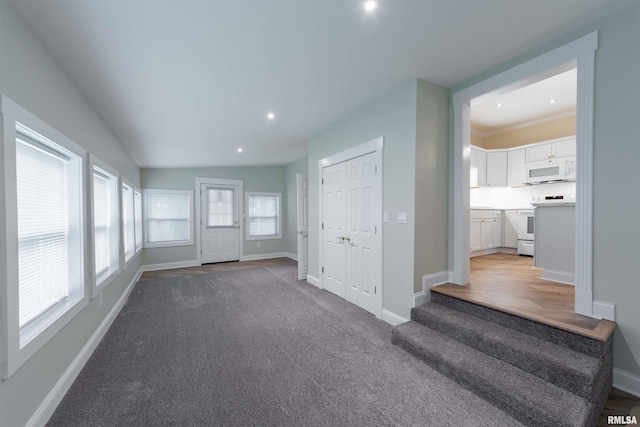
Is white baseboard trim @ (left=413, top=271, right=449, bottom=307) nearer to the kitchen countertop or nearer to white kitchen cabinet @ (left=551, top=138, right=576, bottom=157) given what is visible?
the kitchen countertop

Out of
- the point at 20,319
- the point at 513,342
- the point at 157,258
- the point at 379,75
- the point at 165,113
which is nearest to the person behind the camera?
the point at 20,319

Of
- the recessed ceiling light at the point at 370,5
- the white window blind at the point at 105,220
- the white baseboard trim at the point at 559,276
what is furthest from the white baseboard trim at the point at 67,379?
the white baseboard trim at the point at 559,276

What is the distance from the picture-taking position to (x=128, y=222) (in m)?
4.48

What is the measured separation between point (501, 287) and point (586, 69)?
6.97 ft

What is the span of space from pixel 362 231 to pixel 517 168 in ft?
13.6

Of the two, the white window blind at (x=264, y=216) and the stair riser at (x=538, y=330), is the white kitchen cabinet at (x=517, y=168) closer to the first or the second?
the stair riser at (x=538, y=330)

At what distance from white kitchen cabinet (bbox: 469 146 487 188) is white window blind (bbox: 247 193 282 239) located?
196 inches

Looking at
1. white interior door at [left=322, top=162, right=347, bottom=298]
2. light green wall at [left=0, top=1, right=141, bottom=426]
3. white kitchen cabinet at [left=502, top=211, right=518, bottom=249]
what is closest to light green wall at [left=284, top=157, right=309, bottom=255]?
white interior door at [left=322, top=162, right=347, bottom=298]

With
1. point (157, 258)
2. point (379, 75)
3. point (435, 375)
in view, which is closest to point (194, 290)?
point (157, 258)

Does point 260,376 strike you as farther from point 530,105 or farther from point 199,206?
point 530,105

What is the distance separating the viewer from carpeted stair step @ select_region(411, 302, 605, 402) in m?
1.58

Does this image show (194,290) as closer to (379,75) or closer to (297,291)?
(297,291)

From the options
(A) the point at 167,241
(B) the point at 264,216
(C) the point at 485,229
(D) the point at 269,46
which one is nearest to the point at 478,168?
(C) the point at 485,229

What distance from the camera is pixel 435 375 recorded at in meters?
2.03
